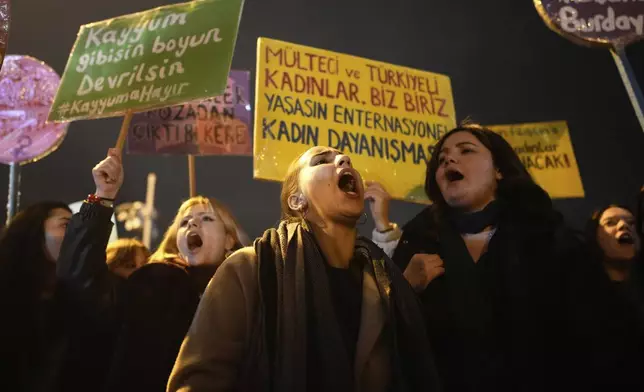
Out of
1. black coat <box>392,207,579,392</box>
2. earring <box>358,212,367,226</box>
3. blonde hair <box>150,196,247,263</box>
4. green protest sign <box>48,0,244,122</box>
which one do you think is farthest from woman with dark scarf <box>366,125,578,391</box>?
green protest sign <box>48,0,244,122</box>

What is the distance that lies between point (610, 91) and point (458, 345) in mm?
6424

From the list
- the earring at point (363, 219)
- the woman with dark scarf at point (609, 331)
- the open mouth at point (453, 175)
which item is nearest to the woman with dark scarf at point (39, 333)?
the earring at point (363, 219)

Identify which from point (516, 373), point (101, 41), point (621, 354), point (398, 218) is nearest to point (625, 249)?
point (621, 354)

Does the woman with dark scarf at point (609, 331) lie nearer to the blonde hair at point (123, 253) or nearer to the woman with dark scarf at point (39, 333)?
the woman with dark scarf at point (39, 333)

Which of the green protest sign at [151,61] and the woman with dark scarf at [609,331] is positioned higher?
the green protest sign at [151,61]

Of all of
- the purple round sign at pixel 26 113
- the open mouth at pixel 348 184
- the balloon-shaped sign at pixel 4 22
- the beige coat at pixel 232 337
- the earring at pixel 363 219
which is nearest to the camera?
the beige coat at pixel 232 337

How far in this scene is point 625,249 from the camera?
10.1ft

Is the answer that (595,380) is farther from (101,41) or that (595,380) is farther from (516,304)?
(101,41)

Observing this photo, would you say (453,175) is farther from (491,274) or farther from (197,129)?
(197,129)

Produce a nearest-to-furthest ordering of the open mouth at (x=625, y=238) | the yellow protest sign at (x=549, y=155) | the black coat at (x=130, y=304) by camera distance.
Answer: the black coat at (x=130, y=304) < the open mouth at (x=625, y=238) < the yellow protest sign at (x=549, y=155)

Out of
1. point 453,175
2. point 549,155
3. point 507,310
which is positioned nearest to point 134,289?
point 453,175

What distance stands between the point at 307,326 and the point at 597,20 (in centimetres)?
233

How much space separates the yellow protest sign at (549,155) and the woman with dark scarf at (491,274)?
175cm

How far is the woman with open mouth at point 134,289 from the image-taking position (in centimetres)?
242
